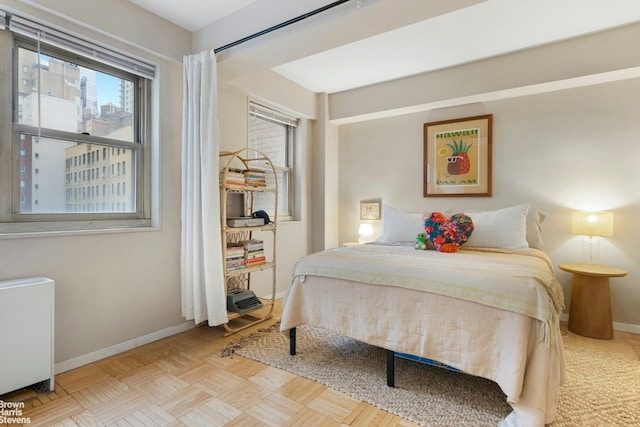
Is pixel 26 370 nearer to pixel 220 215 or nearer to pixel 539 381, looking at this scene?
pixel 220 215

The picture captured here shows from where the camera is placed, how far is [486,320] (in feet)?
5.07

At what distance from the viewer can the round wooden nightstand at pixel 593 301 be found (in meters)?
2.55

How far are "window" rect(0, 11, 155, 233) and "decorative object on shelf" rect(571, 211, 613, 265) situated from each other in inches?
140

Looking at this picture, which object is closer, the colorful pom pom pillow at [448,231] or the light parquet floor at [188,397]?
the light parquet floor at [188,397]

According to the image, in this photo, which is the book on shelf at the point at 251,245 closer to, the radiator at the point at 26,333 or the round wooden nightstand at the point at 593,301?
the radiator at the point at 26,333

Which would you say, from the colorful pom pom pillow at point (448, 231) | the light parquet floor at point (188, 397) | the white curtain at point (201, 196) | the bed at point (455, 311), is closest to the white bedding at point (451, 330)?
the bed at point (455, 311)

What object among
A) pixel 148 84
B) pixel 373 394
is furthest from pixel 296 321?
pixel 148 84

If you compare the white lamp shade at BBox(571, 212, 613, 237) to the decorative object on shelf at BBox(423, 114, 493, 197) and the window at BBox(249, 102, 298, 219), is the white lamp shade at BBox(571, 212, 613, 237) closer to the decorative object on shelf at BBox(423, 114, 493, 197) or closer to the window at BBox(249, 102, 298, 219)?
the decorative object on shelf at BBox(423, 114, 493, 197)

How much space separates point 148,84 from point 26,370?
6.65 feet

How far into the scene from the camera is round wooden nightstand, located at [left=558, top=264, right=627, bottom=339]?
100 inches

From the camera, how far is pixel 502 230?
2674 millimetres

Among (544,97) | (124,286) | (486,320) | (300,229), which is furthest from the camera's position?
(300,229)

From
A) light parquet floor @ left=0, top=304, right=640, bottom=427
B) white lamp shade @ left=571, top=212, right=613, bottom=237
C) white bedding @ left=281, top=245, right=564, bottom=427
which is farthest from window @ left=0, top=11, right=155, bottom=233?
white lamp shade @ left=571, top=212, right=613, bottom=237

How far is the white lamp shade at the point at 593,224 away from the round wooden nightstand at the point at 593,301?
0.99 ft
